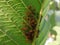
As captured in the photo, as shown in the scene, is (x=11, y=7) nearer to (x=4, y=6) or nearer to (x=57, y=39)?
(x=4, y=6)

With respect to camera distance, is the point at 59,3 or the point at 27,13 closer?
the point at 27,13

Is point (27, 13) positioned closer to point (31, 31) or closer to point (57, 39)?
point (31, 31)

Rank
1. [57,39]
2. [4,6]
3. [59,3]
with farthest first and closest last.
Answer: [59,3]
[57,39]
[4,6]

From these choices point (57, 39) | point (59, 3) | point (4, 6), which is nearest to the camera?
point (4, 6)

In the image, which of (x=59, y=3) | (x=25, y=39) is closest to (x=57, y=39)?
(x=59, y=3)

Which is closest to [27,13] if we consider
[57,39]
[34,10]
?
[34,10]

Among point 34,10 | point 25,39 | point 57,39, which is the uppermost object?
point 34,10

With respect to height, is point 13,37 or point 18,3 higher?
point 18,3
